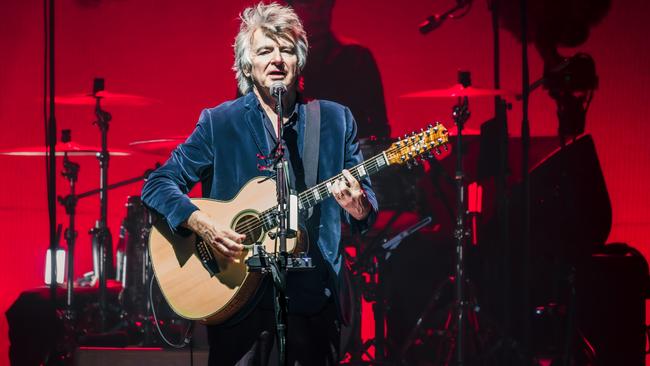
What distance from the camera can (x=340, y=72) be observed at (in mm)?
6398

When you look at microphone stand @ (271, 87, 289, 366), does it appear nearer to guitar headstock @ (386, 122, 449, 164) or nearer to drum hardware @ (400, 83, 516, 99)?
guitar headstock @ (386, 122, 449, 164)

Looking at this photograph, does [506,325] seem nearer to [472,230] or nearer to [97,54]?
[472,230]

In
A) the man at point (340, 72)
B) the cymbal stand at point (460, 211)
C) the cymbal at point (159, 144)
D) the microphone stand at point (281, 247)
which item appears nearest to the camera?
the microphone stand at point (281, 247)

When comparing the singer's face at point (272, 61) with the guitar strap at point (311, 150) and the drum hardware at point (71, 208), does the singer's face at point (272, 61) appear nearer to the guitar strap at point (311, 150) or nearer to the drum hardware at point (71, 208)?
the guitar strap at point (311, 150)

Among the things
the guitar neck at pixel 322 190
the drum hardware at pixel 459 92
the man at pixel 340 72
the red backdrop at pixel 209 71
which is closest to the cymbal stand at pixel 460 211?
the drum hardware at pixel 459 92

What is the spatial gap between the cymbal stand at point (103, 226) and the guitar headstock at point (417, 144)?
10.8ft

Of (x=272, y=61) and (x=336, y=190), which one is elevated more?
(x=272, y=61)

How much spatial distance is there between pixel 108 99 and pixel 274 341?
3461mm

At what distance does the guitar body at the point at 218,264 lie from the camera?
3270mm

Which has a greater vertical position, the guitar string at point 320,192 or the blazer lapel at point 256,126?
the blazer lapel at point 256,126

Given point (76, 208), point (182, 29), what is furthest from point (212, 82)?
point (76, 208)

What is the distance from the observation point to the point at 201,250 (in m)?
3.52

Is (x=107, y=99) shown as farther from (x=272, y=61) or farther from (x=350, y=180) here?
(x=350, y=180)

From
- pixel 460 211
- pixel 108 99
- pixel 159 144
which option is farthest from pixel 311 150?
pixel 108 99
